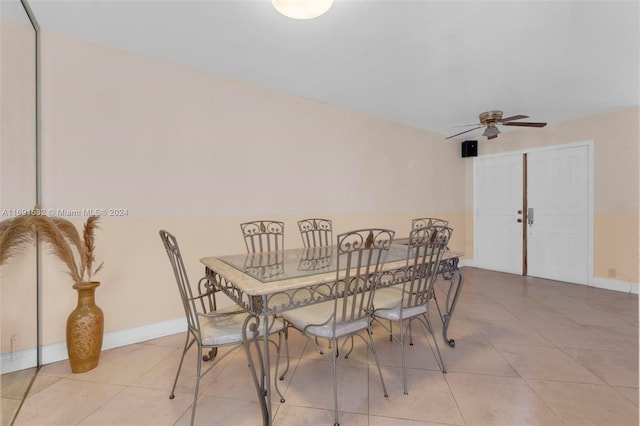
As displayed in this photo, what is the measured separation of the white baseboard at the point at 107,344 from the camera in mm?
1774

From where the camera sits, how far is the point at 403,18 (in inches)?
75.9

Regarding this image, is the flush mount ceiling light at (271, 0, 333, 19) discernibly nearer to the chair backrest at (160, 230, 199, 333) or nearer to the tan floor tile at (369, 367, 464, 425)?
the chair backrest at (160, 230, 199, 333)

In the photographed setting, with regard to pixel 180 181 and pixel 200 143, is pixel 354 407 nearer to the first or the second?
pixel 180 181

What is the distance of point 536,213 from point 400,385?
4.05 metres

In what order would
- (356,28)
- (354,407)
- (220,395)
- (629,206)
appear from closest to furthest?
(354,407), (220,395), (356,28), (629,206)

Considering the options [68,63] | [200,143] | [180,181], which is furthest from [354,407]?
[68,63]

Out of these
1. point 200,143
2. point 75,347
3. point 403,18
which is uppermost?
point 403,18

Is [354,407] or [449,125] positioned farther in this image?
[449,125]

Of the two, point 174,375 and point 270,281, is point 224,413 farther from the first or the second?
point 270,281

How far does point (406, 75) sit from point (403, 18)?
2.89 ft

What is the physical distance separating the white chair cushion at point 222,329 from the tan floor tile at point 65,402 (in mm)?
750

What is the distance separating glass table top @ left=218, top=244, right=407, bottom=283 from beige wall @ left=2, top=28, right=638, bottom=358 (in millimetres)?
915

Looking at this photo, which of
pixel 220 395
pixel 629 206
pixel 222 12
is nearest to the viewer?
pixel 220 395

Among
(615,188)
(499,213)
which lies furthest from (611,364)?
(499,213)
